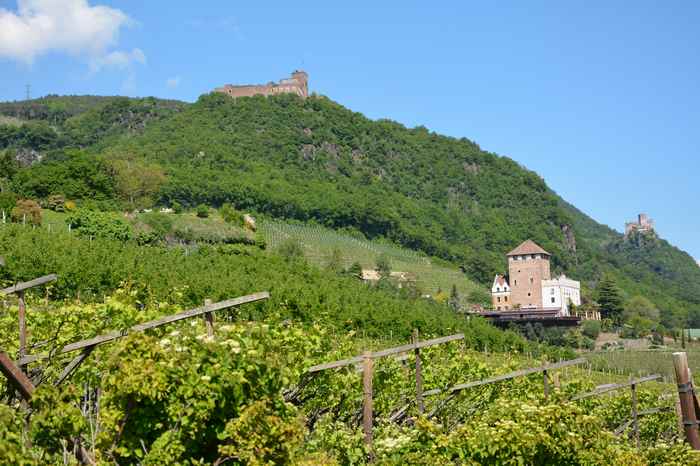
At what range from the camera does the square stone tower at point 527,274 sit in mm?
85062

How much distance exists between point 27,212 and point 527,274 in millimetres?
50049

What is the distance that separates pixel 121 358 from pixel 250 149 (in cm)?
10748

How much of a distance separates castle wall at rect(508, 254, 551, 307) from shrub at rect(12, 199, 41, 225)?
47.6 meters

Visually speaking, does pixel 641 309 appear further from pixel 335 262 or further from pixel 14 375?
pixel 14 375

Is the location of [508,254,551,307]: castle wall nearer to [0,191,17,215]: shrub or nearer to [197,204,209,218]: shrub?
[197,204,209,218]: shrub

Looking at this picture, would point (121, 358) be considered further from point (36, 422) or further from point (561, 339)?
point (561, 339)

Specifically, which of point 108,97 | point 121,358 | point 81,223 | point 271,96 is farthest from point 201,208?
point 108,97

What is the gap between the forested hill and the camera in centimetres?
9494

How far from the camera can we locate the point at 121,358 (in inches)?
271

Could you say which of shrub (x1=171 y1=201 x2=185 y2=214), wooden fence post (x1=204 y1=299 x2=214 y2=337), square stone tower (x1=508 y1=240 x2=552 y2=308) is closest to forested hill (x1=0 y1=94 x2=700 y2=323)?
shrub (x1=171 y1=201 x2=185 y2=214)

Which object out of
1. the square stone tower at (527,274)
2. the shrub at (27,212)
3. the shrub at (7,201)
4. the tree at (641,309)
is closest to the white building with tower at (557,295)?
the square stone tower at (527,274)

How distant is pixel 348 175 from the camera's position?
11838 centimetres

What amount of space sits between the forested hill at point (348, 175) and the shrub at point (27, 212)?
2765 cm

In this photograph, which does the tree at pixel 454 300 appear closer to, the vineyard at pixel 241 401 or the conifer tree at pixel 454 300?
the conifer tree at pixel 454 300
